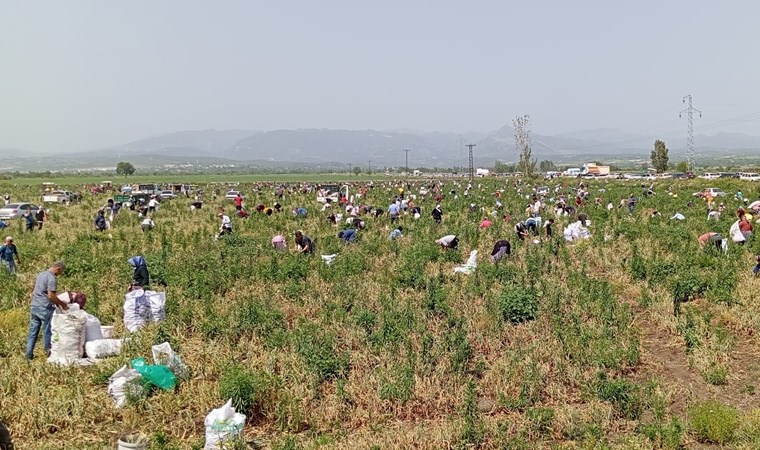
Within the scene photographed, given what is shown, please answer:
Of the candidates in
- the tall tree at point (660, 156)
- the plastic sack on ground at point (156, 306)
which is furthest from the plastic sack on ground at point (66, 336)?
the tall tree at point (660, 156)

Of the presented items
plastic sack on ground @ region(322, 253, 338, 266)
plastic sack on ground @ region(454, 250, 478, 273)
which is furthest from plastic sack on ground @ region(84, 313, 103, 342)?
plastic sack on ground @ region(454, 250, 478, 273)

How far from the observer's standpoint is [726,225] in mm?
18500

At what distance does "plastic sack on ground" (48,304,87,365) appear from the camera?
830 cm

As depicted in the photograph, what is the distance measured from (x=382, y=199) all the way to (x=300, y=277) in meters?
25.2

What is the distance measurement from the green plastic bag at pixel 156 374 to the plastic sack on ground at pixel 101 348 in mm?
1408

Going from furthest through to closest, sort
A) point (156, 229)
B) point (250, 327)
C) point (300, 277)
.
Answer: point (156, 229), point (300, 277), point (250, 327)

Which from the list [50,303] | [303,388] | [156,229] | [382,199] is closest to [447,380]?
[303,388]

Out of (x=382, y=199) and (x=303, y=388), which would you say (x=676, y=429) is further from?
(x=382, y=199)

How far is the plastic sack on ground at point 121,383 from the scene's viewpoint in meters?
7.03

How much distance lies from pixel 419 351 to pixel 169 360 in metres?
3.26

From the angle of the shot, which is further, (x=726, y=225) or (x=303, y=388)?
(x=726, y=225)

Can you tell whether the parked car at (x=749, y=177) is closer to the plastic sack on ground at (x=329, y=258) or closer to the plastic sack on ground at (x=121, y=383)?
the plastic sack on ground at (x=329, y=258)

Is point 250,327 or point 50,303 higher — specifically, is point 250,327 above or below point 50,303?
below

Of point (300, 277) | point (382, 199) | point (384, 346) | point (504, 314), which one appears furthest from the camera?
point (382, 199)
